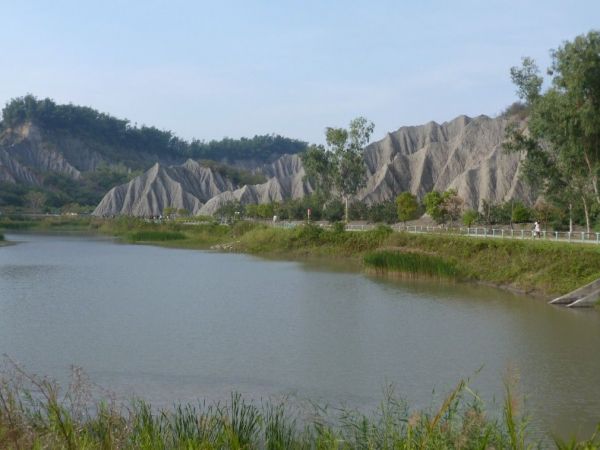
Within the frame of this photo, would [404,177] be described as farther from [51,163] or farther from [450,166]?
[51,163]

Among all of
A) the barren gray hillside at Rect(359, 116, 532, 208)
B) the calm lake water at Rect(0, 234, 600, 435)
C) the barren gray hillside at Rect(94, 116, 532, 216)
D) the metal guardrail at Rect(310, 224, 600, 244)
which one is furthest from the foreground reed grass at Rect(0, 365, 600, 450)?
the barren gray hillside at Rect(359, 116, 532, 208)

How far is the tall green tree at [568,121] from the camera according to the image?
35906 millimetres

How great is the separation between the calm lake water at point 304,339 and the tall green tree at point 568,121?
31.5 ft

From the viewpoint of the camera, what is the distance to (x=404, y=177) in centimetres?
10256

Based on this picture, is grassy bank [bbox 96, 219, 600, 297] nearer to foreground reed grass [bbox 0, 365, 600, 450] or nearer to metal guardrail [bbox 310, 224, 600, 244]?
metal guardrail [bbox 310, 224, 600, 244]

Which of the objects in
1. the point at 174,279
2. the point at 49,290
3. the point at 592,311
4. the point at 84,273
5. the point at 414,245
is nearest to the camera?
the point at 592,311

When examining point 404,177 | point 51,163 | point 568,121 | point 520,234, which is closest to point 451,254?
point 520,234

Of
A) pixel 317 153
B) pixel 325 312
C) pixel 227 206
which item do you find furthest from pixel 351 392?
pixel 227 206

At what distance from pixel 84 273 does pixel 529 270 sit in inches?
953

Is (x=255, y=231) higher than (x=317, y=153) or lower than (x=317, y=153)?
lower

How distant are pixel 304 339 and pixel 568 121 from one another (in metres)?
21.3

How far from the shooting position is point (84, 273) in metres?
42.2

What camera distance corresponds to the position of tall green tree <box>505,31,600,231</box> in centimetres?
3591

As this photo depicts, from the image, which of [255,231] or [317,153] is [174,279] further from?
[317,153]
